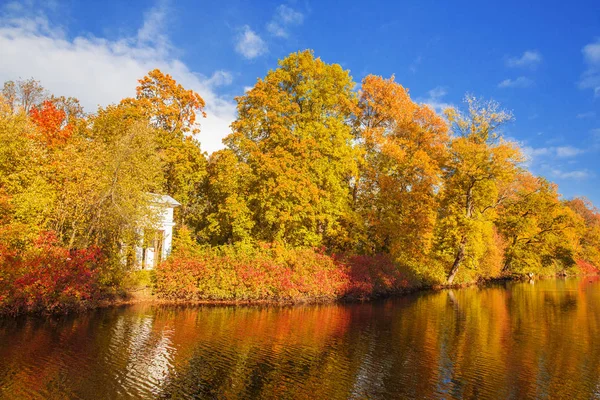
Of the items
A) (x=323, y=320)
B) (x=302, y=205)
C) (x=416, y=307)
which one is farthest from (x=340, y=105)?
(x=323, y=320)

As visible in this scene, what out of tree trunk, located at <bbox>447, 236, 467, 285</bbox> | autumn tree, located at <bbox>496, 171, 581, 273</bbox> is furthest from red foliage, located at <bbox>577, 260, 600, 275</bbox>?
tree trunk, located at <bbox>447, 236, 467, 285</bbox>

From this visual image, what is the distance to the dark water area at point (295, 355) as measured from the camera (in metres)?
10.6

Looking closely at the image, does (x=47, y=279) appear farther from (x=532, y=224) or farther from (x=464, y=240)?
(x=532, y=224)

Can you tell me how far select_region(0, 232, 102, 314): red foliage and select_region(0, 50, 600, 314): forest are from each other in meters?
0.07

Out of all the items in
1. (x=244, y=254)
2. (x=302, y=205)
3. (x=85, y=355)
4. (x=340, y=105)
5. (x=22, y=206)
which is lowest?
(x=85, y=355)

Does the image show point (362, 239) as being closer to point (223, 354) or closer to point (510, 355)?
point (510, 355)

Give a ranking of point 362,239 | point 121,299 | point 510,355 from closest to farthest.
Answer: point 510,355 → point 121,299 → point 362,239

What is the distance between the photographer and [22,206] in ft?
63.2

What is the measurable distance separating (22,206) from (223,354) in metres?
13.6

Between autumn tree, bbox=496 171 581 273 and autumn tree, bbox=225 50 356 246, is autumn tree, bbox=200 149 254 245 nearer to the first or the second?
autumn tree, bbox=225 50 356 246

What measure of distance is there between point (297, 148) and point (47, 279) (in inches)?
720

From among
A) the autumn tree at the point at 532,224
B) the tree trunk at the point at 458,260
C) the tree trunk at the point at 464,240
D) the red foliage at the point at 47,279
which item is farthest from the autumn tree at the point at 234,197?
A: the autumn tree at the point at 532,224

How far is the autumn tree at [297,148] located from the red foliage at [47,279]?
12.2 meters

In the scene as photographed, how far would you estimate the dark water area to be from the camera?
10.6 metres
